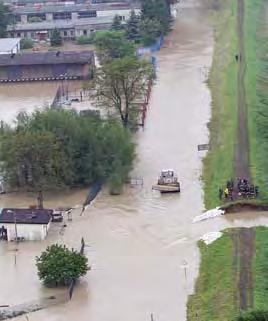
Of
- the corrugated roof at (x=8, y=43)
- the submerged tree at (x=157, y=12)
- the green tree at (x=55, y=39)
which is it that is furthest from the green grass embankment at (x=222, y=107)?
the corrugated roof at (x=8, y=43)

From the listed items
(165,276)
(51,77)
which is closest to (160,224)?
(165,276)

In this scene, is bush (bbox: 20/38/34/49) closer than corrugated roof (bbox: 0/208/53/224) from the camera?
No

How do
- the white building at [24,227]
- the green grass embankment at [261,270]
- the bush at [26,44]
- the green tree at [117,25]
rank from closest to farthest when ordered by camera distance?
the green grass embankment at [261,270], the white building at [24,227], the bush at [26,44], the green tree at [117,25]

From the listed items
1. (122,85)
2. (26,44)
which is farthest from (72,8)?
(122,85)

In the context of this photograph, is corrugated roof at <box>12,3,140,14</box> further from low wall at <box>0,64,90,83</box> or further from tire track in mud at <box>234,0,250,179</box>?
low wall at <box>0,64,90,83</box>

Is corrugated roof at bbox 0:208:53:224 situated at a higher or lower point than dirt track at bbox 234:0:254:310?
lower

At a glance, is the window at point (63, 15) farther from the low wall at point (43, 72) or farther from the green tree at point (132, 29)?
the low wall at point (43, 72)

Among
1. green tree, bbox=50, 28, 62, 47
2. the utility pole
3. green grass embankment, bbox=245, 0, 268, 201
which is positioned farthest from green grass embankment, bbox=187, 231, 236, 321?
green tree, bbox=50, 28, 62, 47

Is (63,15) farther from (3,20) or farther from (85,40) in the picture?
(85,40)
